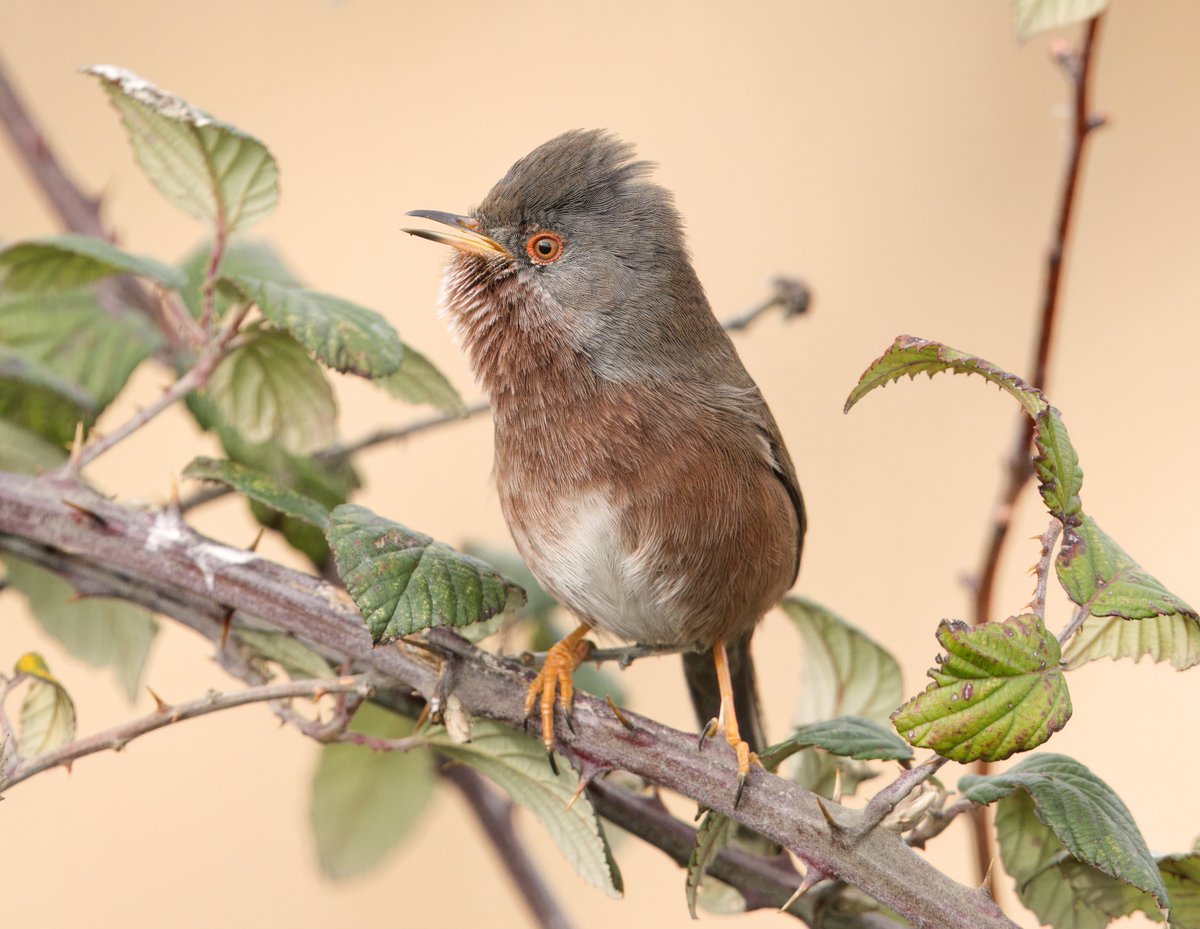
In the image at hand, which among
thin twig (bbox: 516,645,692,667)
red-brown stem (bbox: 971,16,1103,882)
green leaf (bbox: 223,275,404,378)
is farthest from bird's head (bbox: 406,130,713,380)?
red-brown stem (bbox: 971,16,1103,882)

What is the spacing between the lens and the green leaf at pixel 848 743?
6.70 ft

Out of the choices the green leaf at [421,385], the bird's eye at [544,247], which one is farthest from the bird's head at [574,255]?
the green leaf at [421,385]

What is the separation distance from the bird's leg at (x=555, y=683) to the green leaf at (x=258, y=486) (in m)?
0.50

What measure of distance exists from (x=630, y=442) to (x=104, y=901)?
4040 millimetres

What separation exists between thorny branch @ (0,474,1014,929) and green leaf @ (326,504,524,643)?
186 millimetres

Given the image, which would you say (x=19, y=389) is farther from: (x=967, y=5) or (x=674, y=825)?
(x=967, y=5)

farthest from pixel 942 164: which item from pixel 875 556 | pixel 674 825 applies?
pixel 674 825

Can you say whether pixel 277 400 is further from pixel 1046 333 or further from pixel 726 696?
Answer: pixel 1046 333

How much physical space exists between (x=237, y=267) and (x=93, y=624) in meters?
0.92

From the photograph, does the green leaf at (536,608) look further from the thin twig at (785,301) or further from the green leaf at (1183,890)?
the green leaf at (1183,890)

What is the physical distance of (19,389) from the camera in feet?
Answer: 9.05

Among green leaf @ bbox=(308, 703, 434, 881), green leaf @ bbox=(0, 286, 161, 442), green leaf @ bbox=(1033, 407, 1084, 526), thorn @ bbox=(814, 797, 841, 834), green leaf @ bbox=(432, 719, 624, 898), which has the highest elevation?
green leaf @ bbox=(1033, 407, 1084, 526)

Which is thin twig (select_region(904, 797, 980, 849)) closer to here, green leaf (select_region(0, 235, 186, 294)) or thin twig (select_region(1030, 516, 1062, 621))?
thin twig (select_region(1030, 516, 1062, 621))

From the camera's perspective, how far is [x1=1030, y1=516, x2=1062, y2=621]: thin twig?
171 centimetres
